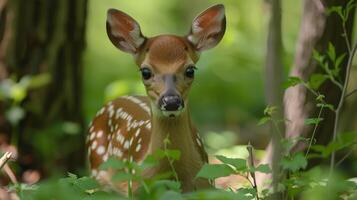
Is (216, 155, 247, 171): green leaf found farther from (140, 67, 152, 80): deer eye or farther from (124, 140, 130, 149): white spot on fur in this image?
(124, 140, 130, 149): white spot on fur

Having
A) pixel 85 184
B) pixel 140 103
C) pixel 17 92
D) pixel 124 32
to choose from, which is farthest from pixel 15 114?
pixel 85 184

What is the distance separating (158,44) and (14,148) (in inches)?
94.0

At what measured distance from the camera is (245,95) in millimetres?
10164

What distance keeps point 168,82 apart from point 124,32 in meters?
0.52

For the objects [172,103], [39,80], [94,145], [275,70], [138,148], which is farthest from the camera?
[39,80]

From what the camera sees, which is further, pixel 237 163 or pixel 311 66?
pixel 311 66

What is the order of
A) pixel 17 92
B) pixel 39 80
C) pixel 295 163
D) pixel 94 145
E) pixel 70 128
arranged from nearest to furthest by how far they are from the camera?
pixel 295 163, pixel 94 145, pixel 17 92, pixel 39 80, pixel 70 128

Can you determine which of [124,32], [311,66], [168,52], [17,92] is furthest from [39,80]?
[168,52]

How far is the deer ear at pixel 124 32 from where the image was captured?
4.70m

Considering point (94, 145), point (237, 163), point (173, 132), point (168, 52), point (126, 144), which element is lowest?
point (94, 145)

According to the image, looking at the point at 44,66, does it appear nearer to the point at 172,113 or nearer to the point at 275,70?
the point at 172,113

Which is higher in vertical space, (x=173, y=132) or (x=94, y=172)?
(x=173, y=132)

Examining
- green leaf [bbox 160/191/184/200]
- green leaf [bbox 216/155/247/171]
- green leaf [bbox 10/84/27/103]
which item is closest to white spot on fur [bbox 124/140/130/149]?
green leaf [bbox 10/84/27/103]

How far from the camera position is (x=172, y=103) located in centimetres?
418
